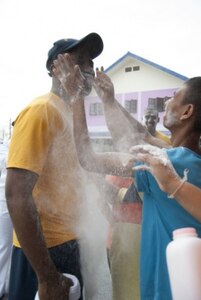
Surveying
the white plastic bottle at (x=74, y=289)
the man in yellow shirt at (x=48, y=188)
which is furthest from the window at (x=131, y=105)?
the white plastic bottle at (x=74, y=289)

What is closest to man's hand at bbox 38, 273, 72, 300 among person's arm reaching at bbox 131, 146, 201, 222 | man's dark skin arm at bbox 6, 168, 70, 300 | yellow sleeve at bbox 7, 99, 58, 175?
man's dark skin arm at bbox 6, 168, 70, 300

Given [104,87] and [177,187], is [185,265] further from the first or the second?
[104,87]

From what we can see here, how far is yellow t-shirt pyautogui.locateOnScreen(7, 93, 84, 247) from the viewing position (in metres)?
1.11

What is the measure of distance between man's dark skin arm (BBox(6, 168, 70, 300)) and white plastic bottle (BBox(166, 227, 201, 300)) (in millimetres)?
436

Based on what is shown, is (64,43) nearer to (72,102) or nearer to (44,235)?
(72,102)

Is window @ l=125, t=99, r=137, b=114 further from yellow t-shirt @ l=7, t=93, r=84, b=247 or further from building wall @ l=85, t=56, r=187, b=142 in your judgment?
yellow t-shirt @ l=7, t=93, r=84, b=247

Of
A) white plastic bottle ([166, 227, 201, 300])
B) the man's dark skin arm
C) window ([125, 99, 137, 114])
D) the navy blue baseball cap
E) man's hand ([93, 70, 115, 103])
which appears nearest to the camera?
white plastic bottle ([166, 227, 201, 300])

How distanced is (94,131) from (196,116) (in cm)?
52

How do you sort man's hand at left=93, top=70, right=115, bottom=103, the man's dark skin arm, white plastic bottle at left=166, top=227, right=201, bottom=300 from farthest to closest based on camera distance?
man's hand at left=93, top=70, right=115, bottom=103 < the man's dark skin arm < white plastic bottle at left=166, top=227, right=201, bottom=300

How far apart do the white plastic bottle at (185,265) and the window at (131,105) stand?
936 mm

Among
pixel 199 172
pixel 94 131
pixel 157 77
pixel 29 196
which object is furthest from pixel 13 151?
pixel 157 77

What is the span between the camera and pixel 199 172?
1034mm

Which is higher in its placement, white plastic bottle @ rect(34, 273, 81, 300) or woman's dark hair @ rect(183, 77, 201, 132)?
woman's dark hair @ rect(183, 77, 201, 132)

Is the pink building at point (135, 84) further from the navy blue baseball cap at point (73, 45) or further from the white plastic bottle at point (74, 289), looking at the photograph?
the white plastic bottle at point (74, 289)
